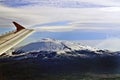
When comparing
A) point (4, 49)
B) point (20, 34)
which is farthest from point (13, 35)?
point (4, 49)

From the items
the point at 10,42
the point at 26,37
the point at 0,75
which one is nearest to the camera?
the point at 0,75

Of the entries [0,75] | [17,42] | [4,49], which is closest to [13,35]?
[17,42]

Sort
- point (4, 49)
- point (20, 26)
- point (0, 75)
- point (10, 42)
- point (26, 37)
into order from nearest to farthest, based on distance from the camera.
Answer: point (0, 75), point (4, 49), point (10, 42), point (26, 37), point (20, 26)

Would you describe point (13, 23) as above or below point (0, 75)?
above

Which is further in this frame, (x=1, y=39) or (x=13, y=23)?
(x=13, y=23)

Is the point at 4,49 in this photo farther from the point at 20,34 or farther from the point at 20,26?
the point at 20,26

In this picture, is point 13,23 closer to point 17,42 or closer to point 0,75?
point 17,42
